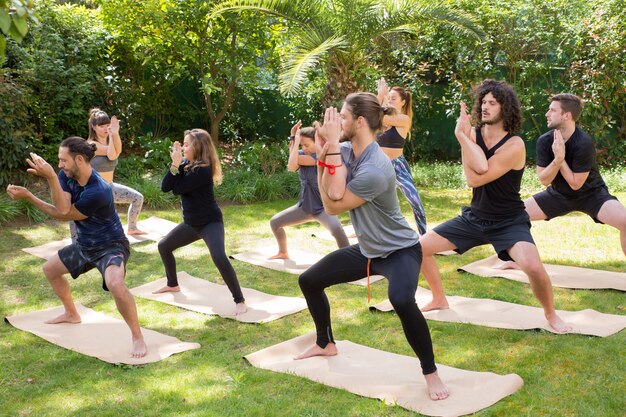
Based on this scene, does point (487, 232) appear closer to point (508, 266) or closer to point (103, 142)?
point (508, 266)

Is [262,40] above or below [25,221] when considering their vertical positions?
above

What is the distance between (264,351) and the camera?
5508 millimetres

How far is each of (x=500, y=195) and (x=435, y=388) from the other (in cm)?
166

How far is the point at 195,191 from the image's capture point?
6508 millimetres

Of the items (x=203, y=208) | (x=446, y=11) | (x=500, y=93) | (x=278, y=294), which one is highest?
(x=446, y=11)

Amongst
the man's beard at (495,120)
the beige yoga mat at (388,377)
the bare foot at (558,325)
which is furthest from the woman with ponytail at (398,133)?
the beige yoga mat at (388,377)

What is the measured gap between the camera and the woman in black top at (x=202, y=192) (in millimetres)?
6434

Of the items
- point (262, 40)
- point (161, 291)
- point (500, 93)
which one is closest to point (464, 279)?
point (500, 93)

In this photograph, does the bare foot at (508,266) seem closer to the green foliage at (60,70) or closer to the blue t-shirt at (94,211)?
the blue t-shirt at (94,211)

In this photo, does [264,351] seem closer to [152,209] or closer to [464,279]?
[464,279]

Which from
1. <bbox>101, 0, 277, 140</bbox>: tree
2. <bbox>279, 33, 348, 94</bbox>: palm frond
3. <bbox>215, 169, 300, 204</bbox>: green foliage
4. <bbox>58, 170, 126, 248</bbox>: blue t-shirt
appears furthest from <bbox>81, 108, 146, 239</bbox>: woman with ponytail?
<bbox>101, 0, 277, 140</bbox>: tree

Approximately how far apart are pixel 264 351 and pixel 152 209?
19.6 ft

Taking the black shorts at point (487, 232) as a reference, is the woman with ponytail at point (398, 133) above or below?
above

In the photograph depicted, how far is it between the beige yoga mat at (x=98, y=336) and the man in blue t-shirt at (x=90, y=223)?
14 centimetres
